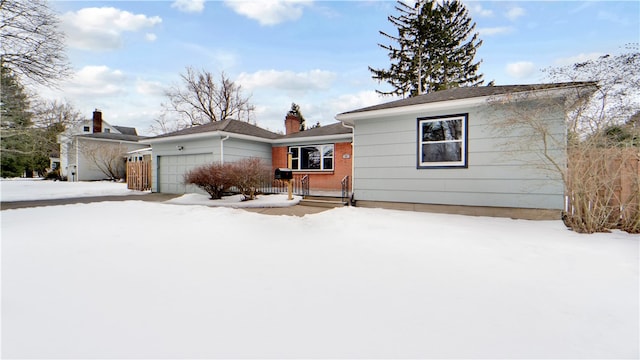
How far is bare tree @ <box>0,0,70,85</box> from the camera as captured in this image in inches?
355

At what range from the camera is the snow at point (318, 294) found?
1.93 meters

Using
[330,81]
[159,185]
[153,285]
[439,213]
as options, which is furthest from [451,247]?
[330,81]

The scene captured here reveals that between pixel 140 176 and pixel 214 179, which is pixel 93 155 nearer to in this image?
pixel 140 176

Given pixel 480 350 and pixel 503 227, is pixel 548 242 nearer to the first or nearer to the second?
pixel 503 227

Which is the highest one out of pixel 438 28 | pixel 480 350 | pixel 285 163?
pixel 438 28

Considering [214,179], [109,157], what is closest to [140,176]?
[214,179]

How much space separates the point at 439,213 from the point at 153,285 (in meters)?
6.87

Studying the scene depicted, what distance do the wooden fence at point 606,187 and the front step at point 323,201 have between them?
5520 mm

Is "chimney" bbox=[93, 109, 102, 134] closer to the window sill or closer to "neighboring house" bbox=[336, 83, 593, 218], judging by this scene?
the window sill

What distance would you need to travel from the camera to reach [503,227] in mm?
5875

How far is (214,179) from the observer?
32.2 ft

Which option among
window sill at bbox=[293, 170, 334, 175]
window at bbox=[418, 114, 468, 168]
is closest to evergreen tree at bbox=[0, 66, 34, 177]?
window sill at bbox=[293, 170, 334, 175]

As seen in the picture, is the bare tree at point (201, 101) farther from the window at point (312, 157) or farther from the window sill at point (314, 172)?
the window sill at point (314, 172)

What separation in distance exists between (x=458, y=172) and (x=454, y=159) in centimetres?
37
